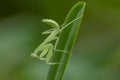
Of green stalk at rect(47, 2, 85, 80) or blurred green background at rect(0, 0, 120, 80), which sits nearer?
green stalk at rect(47, 2, 85, 80)

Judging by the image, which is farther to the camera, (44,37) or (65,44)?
(44,37)

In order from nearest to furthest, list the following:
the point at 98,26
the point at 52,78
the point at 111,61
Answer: the point at 52,78 < the point at 111,61 < the point at 98,26

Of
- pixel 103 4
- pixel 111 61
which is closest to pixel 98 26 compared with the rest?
pixel 103 4

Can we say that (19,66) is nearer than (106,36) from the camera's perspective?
Yes

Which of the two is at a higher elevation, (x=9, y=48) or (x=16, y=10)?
(x=16, y=10)

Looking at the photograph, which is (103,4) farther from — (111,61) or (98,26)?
(111,61)

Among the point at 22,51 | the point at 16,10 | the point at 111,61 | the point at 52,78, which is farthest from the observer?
the point at 16,10
